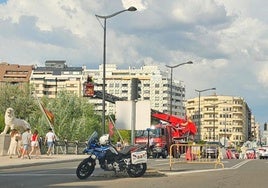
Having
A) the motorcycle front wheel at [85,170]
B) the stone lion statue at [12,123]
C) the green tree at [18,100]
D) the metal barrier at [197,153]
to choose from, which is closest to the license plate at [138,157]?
the motorcycle front wheel at [85,170]

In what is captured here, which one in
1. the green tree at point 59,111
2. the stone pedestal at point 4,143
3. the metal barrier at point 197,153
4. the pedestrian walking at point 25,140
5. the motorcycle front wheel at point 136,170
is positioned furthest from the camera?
the green tree at point 59,111

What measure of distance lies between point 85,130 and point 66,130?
2259 mm

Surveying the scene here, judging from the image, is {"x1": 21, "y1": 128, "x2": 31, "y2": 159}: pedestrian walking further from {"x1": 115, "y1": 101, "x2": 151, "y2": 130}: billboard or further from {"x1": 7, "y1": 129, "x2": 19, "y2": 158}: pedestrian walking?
{"x1": 115, "y1": 101, "x2": 151, "y2": 130}: billboard

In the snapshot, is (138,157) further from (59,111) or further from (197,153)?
(59,111)

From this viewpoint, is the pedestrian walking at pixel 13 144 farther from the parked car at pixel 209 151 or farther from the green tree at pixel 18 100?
the green tree at pixel 18 100

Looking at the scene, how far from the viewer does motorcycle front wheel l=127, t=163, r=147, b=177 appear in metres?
20.2

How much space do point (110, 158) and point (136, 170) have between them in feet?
3.97

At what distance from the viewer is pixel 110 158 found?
64.4 feet

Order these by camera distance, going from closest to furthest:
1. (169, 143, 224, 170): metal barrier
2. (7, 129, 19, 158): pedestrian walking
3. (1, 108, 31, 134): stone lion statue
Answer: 1. (169, 143, 224, 170): metal barrier
2. (7, 129, 19, 158): pedestrian walking
3. (1, 108, 31, 134): stone lion statue

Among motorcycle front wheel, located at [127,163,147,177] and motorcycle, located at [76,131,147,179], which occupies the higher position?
motorcycle, located at [76,131,147,179]

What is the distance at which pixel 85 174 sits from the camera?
19.4m

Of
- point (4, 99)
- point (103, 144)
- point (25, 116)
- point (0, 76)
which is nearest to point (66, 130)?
point (25, 116)

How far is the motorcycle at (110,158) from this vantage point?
19391 millimetres

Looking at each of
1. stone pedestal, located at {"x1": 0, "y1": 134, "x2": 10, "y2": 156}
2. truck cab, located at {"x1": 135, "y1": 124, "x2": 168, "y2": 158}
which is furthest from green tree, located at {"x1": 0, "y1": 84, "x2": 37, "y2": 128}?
stone pedestal, located at {"x1": 0, "y1": 134, "x2": 10, "y2": 156}
